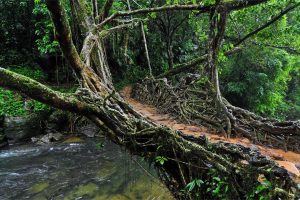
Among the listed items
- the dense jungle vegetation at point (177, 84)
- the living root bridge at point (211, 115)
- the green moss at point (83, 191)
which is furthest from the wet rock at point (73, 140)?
the green moss at point (83, 191)

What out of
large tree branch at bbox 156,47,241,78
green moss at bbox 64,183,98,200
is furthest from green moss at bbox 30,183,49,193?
large tree branch at bbox 156,47,241,78

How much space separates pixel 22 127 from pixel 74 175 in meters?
3.54

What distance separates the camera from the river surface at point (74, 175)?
479cm

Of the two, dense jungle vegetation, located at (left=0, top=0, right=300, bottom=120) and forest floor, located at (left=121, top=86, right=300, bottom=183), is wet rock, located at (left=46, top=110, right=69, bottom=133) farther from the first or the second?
forest floor, located at (left=121, top=86, right=300, bottom=183)

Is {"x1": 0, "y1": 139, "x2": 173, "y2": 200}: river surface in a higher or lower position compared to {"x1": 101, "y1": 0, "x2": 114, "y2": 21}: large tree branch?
lower

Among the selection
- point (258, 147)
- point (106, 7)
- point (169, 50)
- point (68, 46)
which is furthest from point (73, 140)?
point (169, 50)

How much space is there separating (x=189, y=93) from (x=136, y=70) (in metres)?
7.80

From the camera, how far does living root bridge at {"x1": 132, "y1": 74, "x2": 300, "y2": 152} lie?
4.73m

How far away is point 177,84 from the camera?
854 centimetres

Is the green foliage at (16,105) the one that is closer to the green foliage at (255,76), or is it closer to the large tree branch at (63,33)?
the large tree branch at (63,33)

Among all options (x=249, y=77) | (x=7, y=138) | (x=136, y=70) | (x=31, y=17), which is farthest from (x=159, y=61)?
(x=7, y=138)

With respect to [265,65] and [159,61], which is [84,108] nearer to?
[265,65]

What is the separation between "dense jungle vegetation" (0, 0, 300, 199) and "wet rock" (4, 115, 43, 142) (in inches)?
12.0

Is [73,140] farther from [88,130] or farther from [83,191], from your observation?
[83,191]
